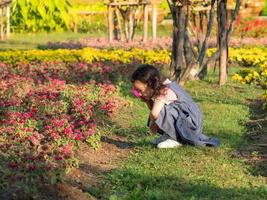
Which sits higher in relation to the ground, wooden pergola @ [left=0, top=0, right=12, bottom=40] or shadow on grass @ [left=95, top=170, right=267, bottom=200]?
shadow on grass @ [left=95, top=170, right=267, bottom=200]

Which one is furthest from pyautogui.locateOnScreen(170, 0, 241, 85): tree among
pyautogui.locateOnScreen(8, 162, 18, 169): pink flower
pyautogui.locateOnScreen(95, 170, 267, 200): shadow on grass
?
pyautogui.locateOnScreen(8, 162, 18, 169): pink flower

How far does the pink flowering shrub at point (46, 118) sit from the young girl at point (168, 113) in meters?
0.65

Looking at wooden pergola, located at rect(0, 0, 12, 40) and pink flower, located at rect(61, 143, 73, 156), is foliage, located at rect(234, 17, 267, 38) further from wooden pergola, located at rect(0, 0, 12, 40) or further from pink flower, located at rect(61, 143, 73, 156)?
pink flower, located at rect(61, 143, 73, 156)

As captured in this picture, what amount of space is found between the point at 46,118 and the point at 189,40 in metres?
5.09

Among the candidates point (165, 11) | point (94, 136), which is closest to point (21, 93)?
point (94, 136)

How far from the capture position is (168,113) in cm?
757

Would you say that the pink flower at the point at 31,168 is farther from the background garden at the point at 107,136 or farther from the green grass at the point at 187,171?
the green grass at the point at 187,171

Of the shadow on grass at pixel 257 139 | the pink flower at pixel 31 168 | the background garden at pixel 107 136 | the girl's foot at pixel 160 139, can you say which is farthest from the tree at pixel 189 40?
the pink flower at pixel 31 168

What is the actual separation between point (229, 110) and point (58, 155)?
13.6 feet

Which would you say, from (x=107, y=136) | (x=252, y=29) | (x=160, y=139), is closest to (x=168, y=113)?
(x=160, y=139)

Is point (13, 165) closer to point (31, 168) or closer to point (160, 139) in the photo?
point (31, 168)

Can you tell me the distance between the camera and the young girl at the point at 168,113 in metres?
7.43

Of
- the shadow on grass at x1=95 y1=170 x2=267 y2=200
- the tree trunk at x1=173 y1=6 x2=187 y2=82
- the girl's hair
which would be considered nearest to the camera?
the shadow on grass at x1=95 y1=170 x2=267 y2=200

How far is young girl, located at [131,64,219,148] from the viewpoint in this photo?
743 cm
